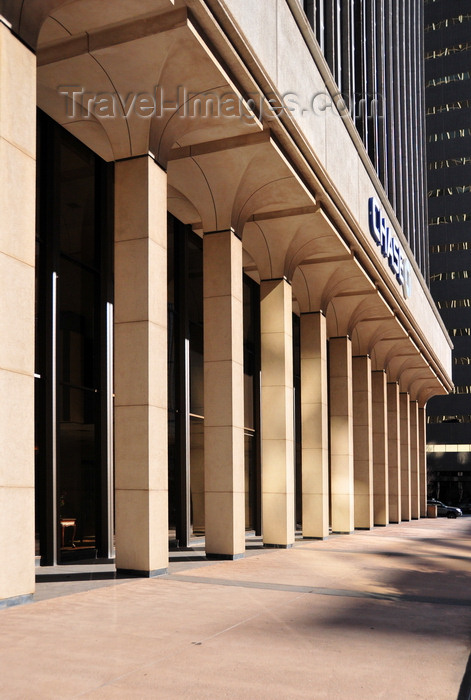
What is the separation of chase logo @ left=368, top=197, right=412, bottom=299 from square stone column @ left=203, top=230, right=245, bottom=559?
871 centimetres

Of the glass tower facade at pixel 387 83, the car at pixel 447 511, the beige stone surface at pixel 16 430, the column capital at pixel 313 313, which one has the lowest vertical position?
the car at pixel 447 511

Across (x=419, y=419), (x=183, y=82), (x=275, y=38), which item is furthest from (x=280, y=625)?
(x=419, y=419)

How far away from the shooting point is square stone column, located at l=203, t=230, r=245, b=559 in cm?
1842

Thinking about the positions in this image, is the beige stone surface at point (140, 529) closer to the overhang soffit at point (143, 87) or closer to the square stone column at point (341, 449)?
the overhang soffit at point (143, 87)

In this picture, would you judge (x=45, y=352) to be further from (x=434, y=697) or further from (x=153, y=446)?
(x=434, y=697)

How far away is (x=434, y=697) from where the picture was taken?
21.6 ft

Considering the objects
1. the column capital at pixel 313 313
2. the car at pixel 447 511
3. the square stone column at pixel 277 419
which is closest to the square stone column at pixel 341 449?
the column capital at pixel 313 313

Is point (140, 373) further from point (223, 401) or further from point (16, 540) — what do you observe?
point (16, 540)

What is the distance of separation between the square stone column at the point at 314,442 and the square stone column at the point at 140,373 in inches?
455

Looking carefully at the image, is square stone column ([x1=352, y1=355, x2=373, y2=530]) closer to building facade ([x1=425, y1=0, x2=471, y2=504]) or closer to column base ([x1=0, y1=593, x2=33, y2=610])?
column base ([x1=0, y1=593, x2=33, y2=610])

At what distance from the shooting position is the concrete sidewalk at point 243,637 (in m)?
6.85

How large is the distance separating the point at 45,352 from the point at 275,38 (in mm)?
8090

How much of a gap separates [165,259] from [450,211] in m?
87.3

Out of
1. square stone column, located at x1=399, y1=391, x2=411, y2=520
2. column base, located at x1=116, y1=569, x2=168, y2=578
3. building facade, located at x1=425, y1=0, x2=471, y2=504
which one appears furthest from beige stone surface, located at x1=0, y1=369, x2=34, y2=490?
building facade, located at x1=425, y1=0, x2=471, y2=504
